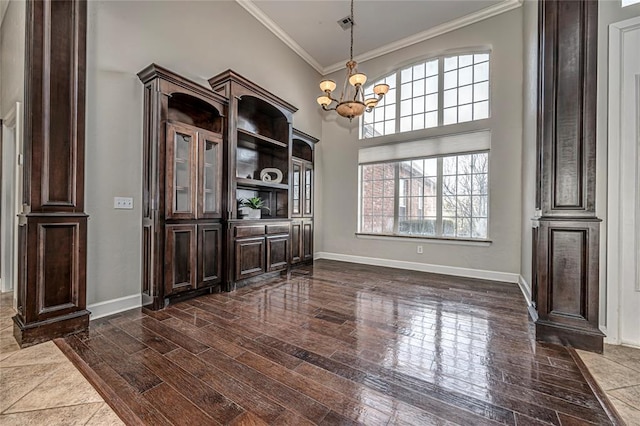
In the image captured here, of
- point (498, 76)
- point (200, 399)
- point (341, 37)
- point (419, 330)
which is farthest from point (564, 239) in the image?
point (341, 37)

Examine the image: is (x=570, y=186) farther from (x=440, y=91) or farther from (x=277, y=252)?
(x=277, y=252)

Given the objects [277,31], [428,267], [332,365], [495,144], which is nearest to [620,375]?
[332,365]

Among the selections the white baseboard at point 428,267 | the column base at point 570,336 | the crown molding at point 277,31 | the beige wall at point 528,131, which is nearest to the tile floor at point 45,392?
the column base at point 570,336

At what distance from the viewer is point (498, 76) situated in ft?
13.8

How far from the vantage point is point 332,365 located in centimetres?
179

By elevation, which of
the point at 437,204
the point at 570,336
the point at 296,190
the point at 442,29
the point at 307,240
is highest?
the point at 442,29

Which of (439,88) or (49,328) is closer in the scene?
(49,328)

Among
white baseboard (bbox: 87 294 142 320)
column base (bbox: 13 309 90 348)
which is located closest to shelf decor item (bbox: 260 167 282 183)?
white baseboard (bbox: 87 294 142 320)

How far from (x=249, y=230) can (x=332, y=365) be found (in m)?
2.37

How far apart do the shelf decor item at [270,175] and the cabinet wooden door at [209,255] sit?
4.15 feet

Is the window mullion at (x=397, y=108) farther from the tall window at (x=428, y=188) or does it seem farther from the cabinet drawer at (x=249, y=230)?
the cabinet drawer at (x=249, y=230)

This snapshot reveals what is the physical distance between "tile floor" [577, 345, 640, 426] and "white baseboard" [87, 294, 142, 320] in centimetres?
378

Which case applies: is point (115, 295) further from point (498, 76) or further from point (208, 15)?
point (498, 76)

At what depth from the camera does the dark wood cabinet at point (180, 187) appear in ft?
9.17
